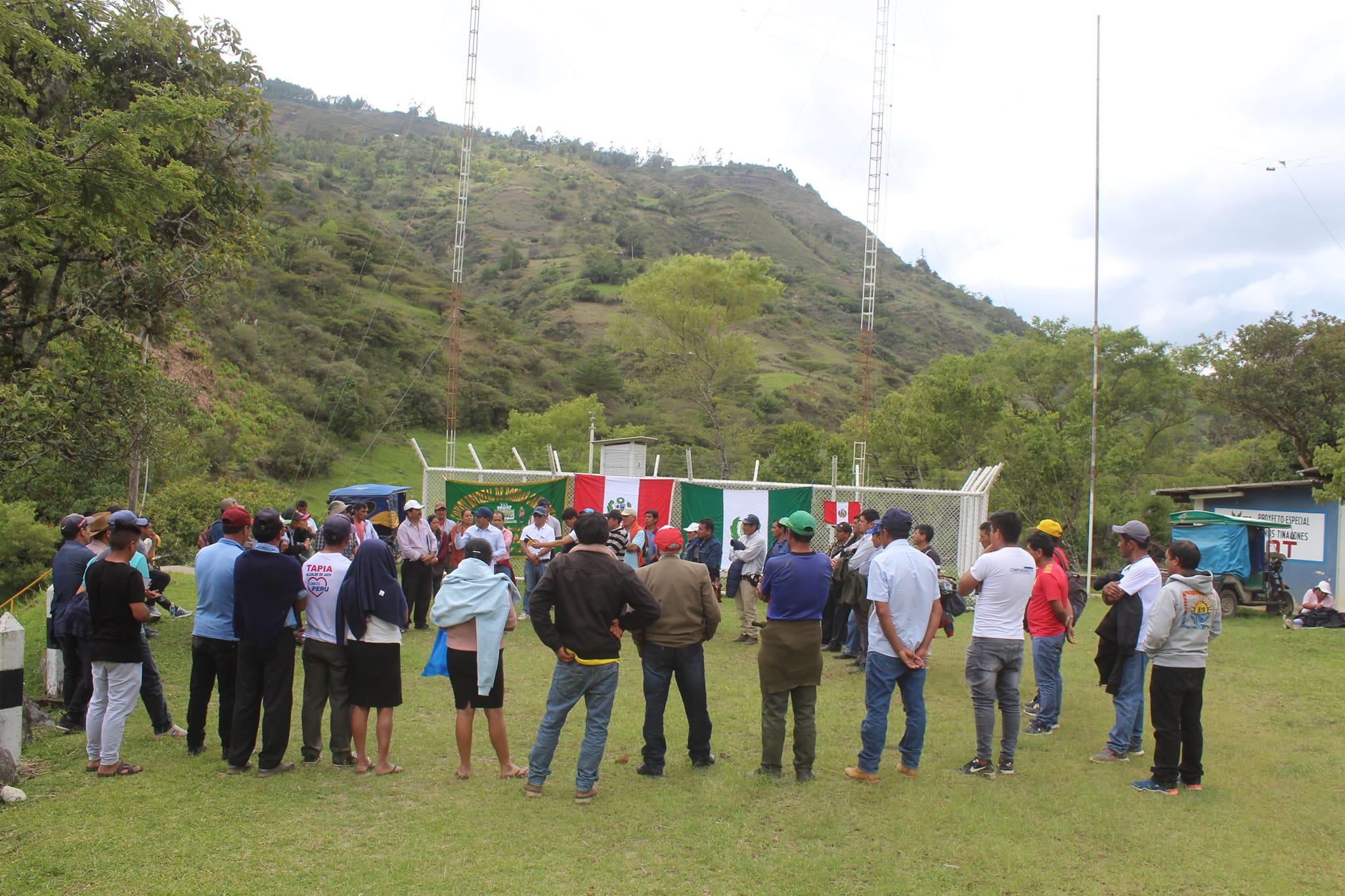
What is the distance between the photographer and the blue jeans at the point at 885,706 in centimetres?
564

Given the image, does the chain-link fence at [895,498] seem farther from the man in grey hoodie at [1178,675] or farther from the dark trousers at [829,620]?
the man in grey hoodie at [1178,675]

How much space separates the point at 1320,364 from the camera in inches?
989

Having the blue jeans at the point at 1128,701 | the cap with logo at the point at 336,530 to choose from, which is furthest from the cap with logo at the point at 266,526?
the blue jeans at the point at 1128,701

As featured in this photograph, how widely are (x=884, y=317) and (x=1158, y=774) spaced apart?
105714 millimetres

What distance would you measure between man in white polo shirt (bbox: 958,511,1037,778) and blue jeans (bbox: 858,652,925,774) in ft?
1.47

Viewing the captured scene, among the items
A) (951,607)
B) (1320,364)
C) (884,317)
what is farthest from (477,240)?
(951,607)

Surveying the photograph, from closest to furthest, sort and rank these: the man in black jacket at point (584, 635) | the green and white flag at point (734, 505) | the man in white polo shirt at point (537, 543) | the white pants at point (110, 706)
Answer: the man in black jacket at point (584, 635) → the white pants at point (110, 706) → the man in white polo shirt at point (537, 543) → the green and white flag at point (734, 505)

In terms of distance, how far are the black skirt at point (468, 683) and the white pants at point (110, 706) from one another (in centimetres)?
207

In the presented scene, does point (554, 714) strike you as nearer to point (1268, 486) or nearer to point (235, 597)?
point (235, 597)

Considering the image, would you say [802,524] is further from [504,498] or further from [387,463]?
[387,463]

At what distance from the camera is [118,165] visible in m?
5.54

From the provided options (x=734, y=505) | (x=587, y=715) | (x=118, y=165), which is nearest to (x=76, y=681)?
(x=118, y=165)

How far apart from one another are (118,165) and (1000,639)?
273 inches

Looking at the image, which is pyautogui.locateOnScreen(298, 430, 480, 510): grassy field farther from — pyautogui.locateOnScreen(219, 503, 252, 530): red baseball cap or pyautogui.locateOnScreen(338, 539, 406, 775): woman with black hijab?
pyautogui.locateOnScreen(338, 539, 406, 775): woman with black hijab
